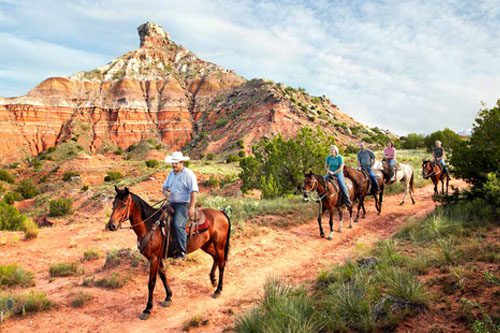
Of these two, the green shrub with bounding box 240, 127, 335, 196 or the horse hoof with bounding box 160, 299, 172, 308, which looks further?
the green shrub with bounding box 240, 127, 335, 196

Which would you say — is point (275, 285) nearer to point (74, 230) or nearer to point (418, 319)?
point (418, 319)

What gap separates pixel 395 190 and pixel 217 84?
75.3 meters

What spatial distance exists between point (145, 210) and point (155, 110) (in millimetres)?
82433

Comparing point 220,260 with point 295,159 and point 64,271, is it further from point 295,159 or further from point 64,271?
point 295,159

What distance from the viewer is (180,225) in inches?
271

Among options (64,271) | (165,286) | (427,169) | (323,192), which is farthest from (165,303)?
(427,169)

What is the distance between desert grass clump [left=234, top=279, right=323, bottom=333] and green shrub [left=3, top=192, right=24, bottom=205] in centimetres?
3718

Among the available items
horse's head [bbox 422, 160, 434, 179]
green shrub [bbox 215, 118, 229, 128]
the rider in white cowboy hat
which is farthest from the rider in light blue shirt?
green shrub [bbox 215, 118, 229, 128]

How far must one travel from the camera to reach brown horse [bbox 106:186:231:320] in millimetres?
6355

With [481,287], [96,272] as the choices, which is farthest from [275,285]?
[96,272]

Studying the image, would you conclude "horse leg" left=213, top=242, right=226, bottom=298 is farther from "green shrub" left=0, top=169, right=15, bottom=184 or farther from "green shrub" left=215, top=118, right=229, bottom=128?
"green shrub" left=215, top=118, right=229, bottom=128

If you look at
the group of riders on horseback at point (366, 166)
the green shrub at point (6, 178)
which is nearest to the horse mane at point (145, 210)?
the group of riders on horseback at point (366, 166)

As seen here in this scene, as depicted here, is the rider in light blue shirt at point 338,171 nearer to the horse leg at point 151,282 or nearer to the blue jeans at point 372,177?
the blue jeans at point 372,177

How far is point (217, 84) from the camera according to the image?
8875cm
